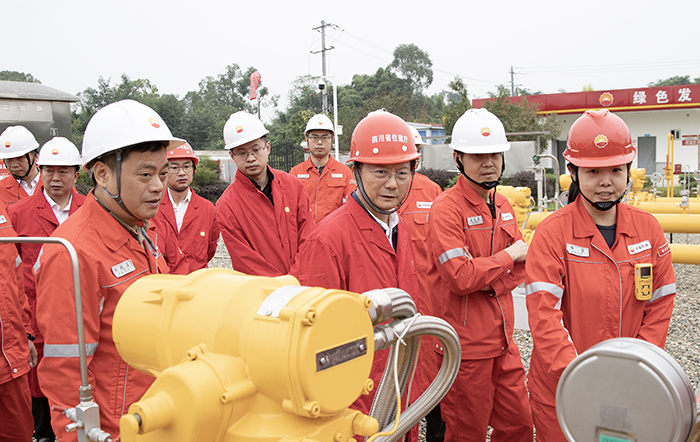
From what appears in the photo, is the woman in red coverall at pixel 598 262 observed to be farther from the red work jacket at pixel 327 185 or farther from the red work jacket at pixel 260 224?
the red work jacket at pixel 327 185

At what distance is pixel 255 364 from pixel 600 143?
68.9 inches

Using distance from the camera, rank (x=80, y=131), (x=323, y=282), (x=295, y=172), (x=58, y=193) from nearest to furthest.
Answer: (x=323, y=282) < (x=58, y=193) < (x=295, y=172) < (x=80, y=131)

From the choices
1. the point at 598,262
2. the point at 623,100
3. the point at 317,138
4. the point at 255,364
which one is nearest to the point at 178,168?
the point at 317,138

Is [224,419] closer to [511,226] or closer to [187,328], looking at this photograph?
[187,328]

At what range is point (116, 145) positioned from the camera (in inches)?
68.0

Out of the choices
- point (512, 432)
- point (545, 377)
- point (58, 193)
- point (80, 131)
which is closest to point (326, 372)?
point (545, 377)

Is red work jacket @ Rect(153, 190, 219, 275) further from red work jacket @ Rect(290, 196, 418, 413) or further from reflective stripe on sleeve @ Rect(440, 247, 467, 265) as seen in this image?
reflective stripe on sleeve @ Rect(440, 247, 467, 265)

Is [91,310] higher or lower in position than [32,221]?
lower

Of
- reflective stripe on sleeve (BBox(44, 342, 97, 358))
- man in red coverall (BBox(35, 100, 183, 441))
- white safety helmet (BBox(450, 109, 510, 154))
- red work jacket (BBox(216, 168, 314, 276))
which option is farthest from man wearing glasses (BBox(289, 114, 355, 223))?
reflective stripe on sleeve (BBox(44, 342, 97, 358))

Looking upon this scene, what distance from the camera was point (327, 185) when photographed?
6289 mm

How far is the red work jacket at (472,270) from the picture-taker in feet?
8.78

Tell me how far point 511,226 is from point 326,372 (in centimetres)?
218

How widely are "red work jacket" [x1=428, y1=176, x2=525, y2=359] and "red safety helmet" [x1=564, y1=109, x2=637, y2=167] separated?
0.69 m

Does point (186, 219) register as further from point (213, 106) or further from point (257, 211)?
point (213, 106)
